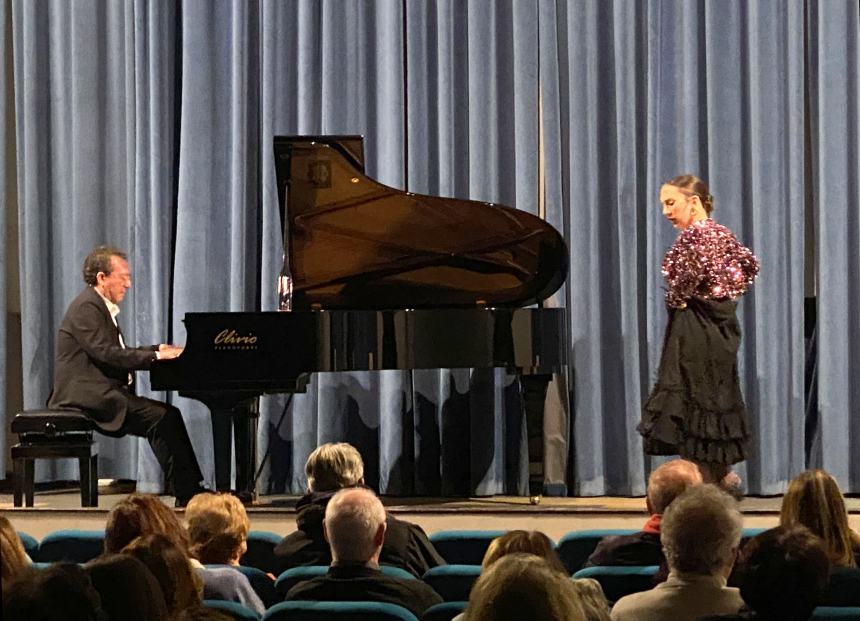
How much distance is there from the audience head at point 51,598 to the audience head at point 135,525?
53.6 inches

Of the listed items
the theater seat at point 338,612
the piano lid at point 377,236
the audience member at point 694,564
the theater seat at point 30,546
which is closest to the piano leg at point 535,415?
the piano lid at point 377,236

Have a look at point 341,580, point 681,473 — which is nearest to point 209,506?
point 341,580

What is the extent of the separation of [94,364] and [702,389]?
317 cm

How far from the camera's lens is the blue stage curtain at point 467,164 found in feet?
26.2

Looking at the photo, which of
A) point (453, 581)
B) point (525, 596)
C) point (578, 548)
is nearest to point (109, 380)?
point (578, 548)

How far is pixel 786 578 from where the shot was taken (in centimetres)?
284

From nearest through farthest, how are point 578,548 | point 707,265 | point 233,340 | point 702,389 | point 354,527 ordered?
point 354,527 < point 578,548 < point 233,340 < point 707,265 < point 702,389

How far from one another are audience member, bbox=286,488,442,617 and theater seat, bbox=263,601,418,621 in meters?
0.30

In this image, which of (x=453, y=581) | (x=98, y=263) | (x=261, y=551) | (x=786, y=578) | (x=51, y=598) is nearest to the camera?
(x=51, y=598)

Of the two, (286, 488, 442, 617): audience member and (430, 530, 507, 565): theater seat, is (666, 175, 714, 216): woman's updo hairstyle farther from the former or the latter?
(286, 488, 442, 617): audience member

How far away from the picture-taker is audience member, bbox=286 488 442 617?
3.60m

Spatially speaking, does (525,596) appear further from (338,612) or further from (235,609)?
(235,609)

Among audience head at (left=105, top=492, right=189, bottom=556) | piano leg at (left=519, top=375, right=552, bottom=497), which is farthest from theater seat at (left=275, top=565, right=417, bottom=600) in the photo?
piano leg at (left=519, top=375, right=552, bottom=497)

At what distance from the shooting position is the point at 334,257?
23.6ft
